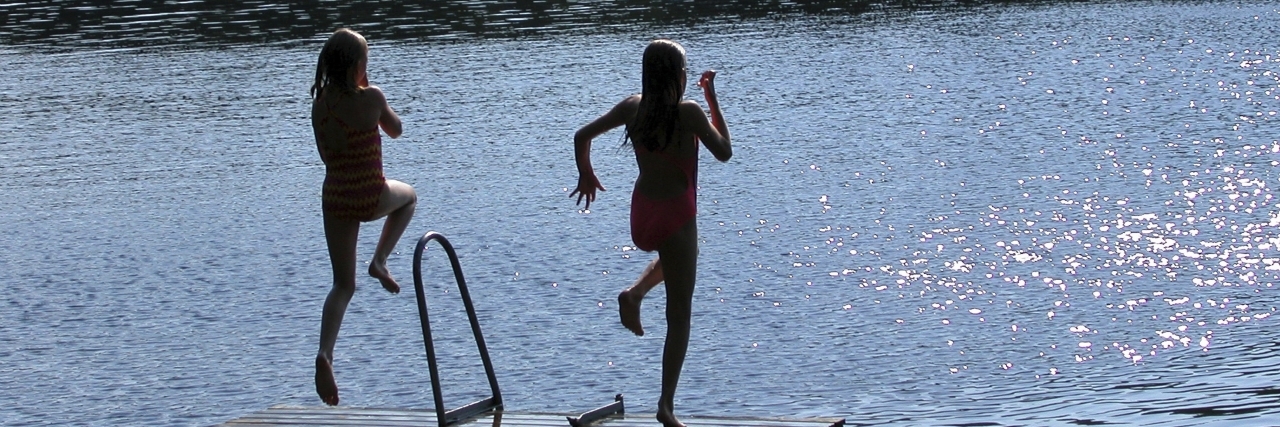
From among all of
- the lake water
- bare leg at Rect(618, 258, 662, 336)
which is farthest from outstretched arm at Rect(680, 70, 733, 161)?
the lake water

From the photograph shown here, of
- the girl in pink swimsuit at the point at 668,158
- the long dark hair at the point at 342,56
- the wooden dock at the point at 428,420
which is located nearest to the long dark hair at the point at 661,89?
the girl in pink swimsuit at the point at 668,158

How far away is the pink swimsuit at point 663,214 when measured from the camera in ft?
21.7

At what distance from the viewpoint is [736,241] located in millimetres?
12883

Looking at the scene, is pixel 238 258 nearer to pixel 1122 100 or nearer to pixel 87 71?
pixel 1122 100

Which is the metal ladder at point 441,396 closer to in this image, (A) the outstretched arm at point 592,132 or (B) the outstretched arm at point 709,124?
(A) the outstretched arm at point 592,132

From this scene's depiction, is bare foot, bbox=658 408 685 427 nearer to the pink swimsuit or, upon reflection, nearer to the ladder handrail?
the pink swimsuit

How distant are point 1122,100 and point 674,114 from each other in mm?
14388

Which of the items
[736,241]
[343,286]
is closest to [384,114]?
[343,286]

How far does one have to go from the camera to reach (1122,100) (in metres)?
20.0

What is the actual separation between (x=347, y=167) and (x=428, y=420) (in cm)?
Answer: 111

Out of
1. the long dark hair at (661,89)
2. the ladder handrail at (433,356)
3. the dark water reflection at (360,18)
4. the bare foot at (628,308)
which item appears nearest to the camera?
the long dark hair at (661,89)

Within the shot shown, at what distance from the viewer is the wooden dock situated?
7191 mm

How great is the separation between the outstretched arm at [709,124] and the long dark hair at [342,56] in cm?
130

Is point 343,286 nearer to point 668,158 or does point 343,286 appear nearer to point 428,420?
point 428,420
